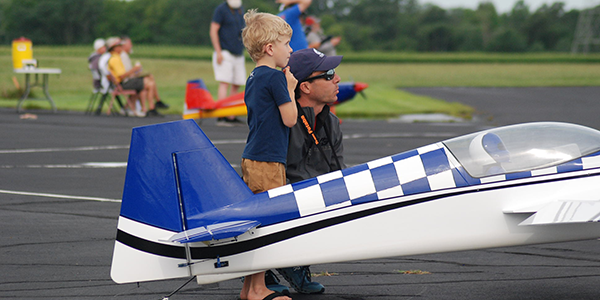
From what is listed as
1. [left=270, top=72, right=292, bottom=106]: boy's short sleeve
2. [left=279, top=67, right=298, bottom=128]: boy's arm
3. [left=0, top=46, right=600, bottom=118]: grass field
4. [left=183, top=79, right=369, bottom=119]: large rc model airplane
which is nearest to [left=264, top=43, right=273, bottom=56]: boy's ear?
[left=270, top=72, right=292, bottom=106]: boy's short sleeve

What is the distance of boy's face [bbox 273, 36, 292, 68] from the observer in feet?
11.5

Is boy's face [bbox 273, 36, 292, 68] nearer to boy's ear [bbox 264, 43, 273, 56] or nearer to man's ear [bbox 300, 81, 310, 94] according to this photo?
boy's ear [bbox 264, 43, 273, 56]

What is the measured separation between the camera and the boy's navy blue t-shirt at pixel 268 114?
3420 mm

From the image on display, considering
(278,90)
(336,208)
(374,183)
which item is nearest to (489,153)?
(374,183)

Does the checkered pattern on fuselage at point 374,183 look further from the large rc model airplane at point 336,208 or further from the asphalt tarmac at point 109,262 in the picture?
the asphalt tarmac at point 109,262

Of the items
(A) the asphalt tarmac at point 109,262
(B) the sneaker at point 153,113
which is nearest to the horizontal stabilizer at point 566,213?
(A) the asphalt tarmac at point 109,262

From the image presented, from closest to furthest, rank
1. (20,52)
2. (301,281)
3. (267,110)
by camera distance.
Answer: (267,110) < (301,281) < (20,52)

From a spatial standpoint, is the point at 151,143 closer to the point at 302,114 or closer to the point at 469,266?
the point at 302,114

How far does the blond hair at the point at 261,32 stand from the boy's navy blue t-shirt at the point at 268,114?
11 centimetres

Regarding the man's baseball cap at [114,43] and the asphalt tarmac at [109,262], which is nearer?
the asphalt tarmac at [109,262]

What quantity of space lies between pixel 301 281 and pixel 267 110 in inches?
38.3

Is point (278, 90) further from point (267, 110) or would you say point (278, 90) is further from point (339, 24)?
point (339, 24)

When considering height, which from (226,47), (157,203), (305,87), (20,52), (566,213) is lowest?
(566,213)

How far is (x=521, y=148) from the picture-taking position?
10.9ft
